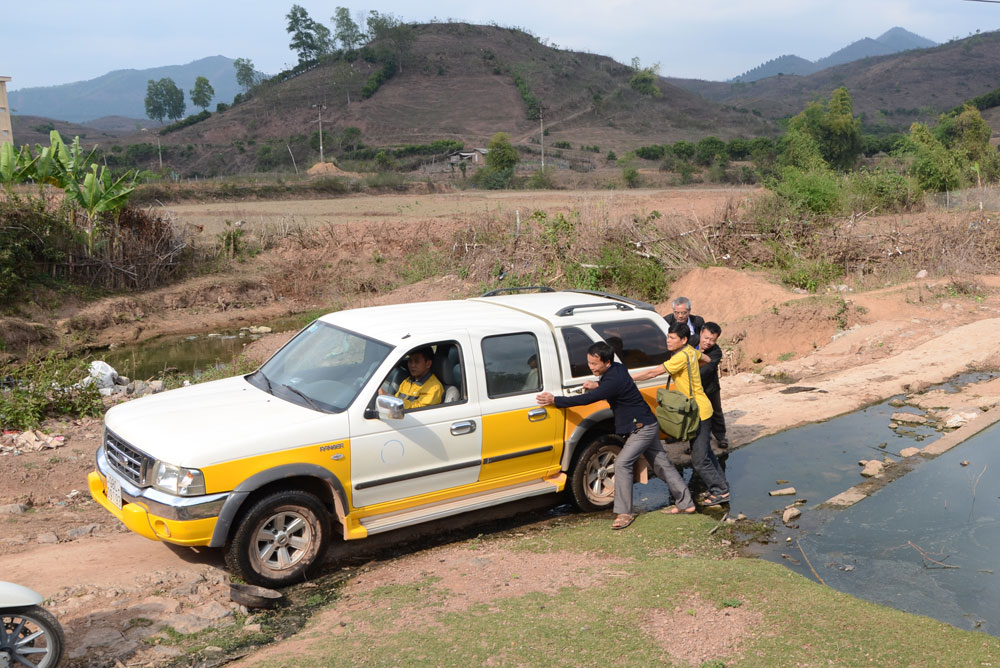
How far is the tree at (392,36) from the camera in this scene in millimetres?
127425

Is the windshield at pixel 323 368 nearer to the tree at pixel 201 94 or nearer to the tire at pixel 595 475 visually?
the tire at pixel 595 475

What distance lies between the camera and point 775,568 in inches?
241

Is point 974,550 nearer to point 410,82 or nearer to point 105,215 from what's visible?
point 105,215

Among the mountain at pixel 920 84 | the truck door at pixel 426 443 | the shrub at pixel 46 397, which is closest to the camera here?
the truck door at pixel 426 443

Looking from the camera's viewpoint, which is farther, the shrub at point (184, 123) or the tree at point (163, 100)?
the tree at point (163, 100)

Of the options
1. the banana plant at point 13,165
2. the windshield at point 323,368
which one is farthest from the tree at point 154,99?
the windshield at point 323,368

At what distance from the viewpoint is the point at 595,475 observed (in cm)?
764

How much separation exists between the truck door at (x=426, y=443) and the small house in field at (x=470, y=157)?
76.0 m

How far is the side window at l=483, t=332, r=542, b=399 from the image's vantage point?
6914mm

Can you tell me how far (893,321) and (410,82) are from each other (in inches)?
4555

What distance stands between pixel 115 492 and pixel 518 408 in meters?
3.17

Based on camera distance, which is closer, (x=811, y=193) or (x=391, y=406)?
(x=391, y=406)

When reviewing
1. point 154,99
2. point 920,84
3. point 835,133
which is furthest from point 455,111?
point 920,84

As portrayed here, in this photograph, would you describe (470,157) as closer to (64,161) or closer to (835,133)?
(835,133)
